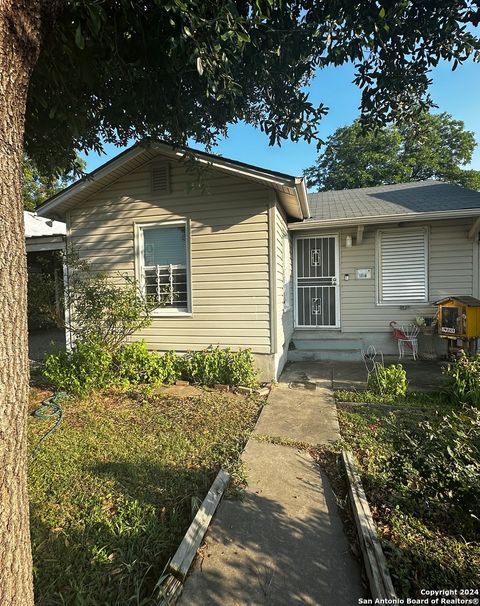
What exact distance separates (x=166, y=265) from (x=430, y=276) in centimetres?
588

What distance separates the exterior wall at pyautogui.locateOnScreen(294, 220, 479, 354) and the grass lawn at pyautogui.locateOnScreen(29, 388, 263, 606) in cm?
402

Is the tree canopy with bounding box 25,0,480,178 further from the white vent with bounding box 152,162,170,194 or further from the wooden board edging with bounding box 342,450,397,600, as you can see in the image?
the wooden board edging with bounding box 342,450,397,600

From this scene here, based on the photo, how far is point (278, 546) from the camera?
1.94 metres

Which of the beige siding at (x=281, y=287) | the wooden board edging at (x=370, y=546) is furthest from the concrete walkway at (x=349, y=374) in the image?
the wooden board edging at (x=370, y=546)

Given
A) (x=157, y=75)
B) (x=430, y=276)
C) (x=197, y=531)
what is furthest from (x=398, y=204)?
(x=197, y=531)

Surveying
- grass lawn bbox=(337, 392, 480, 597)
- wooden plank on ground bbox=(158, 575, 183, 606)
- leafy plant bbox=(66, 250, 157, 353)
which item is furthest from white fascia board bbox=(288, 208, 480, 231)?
wooden plank on ground bbox=(158, 575, 183, 606)

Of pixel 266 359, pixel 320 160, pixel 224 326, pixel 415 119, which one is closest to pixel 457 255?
pixel 415 119

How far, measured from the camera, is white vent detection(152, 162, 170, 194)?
5.64 meters

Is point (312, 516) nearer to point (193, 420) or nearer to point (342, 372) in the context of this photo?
point (193, 420)

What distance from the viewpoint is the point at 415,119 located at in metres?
4.36

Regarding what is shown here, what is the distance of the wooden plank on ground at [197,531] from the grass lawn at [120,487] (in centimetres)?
11

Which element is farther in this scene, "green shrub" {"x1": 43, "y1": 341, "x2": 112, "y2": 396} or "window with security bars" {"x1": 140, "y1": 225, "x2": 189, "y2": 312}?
"window with security bars" {"x1": 140, "y1": 225, "x2": 189, "y2": 312}

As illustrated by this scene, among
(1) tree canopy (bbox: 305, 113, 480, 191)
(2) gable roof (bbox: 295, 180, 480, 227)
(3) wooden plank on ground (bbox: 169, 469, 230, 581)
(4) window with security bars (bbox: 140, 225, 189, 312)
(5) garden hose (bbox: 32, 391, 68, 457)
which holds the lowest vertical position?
(5) garden hose (bbox: 32, 391, 68, 457)

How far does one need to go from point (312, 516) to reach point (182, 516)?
958 mm
